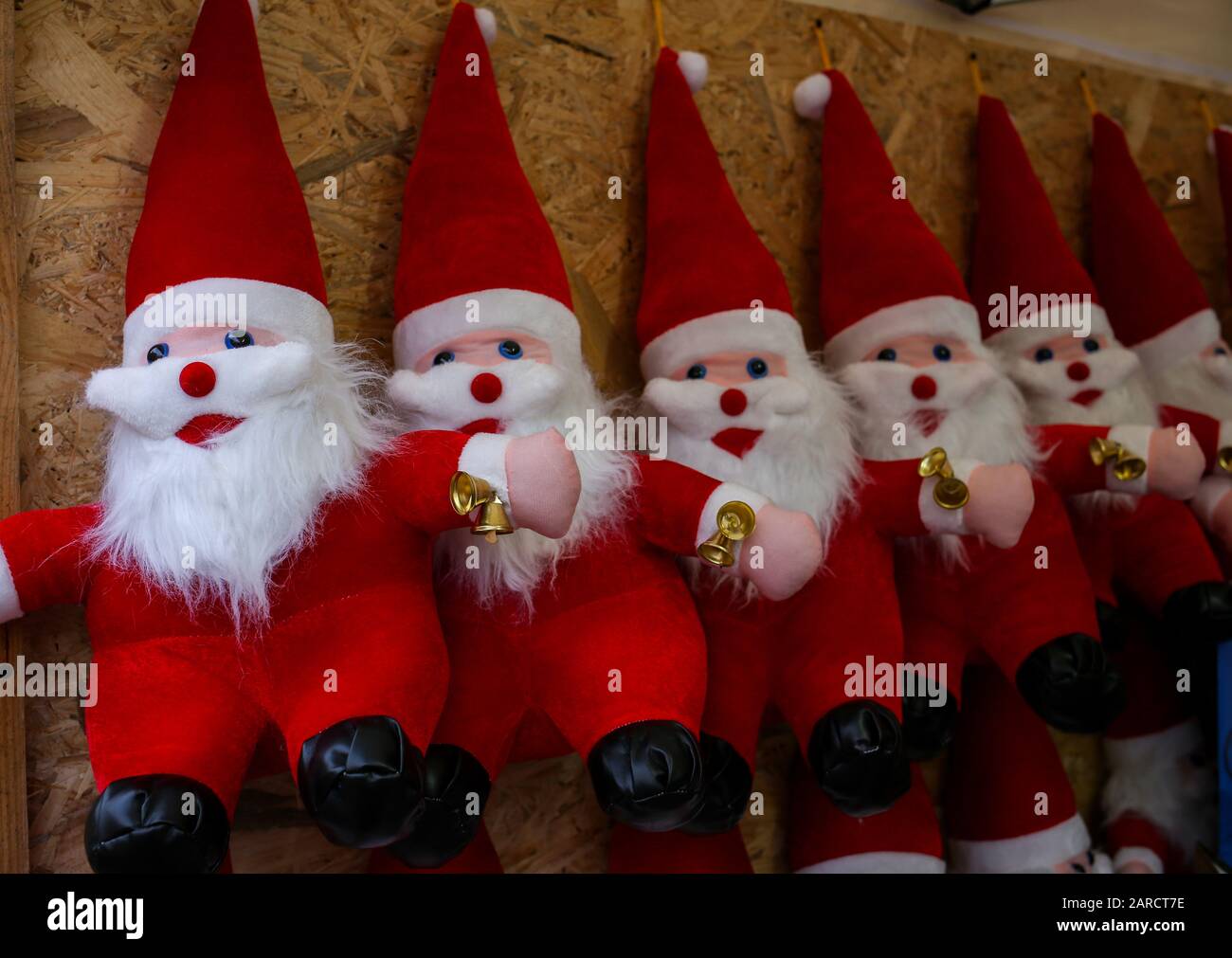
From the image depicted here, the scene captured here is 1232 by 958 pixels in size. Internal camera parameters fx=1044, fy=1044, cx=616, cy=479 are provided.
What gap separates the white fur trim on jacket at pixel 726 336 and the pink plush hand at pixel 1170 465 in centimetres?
51

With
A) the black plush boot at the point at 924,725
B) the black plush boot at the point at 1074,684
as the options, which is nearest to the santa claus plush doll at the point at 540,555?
the black plush boot at the point at 924,725

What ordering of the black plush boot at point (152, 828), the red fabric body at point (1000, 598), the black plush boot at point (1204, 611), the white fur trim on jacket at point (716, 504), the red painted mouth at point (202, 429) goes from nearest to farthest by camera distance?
the black plush boot at point (152, 828) → the red painted mouth at point (202, 429) → the white fur trim on jacket at point (716, 504) → the red fabric body at point (1000, 598) → the black plush boot at point (1204, 611)

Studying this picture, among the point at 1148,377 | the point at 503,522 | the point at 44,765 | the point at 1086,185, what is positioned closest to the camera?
the point at 503,522

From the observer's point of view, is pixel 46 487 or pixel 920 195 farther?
pixel 920 195

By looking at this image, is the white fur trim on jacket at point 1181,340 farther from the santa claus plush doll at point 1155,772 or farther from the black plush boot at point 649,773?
the black plush boot at point 649,773

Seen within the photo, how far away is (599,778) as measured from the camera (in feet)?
3.50

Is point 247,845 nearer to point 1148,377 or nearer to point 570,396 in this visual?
point 570,396

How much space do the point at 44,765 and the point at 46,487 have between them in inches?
12.4

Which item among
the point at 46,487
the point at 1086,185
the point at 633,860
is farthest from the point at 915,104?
the point at 46,487

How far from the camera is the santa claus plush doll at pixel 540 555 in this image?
1.10 meters

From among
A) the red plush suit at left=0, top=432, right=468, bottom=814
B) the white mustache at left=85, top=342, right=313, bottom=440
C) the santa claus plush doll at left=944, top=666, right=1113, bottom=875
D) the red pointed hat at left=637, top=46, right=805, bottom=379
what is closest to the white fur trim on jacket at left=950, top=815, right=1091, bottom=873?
the santa claus plush doll at left=944, top=666, right=1113, bottom=875

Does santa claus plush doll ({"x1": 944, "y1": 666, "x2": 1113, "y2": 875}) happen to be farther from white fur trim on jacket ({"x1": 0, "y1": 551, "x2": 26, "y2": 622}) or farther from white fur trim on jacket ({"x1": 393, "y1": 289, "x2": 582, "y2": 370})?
white fur trim on jacket ({"x1": 0, "y1": 551, "x2": 26, "y2": 622})

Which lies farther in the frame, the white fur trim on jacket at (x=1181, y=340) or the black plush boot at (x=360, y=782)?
the white fur trim on jacket at (x=1181, y=340)

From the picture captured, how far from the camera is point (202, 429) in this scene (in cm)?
103
